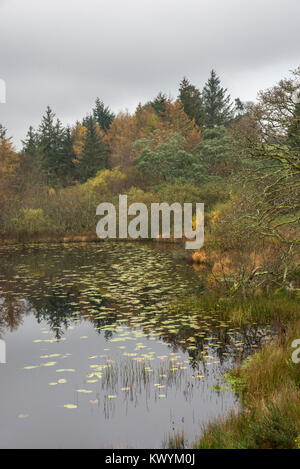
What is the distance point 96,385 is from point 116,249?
2192 centimetres

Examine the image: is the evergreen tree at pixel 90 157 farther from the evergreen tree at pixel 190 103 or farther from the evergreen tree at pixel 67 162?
the evergreen tree at pixel 190 103

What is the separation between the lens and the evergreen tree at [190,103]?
5994 centimetres

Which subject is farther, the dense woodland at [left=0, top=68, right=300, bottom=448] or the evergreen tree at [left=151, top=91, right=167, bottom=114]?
the evergreen tree at [left=151, top=91, right=167, bottom=114]

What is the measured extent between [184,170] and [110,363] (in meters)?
35.0

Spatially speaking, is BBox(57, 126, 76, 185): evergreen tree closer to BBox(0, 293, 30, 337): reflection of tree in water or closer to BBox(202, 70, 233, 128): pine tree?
BBox(202, 70, 233, 128): pine tree

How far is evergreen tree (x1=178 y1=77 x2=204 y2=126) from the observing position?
59938 mm

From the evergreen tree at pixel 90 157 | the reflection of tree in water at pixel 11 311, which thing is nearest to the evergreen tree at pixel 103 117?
the evergreen tree at pixel 90 157

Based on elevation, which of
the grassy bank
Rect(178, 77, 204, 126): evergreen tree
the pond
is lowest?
the pond

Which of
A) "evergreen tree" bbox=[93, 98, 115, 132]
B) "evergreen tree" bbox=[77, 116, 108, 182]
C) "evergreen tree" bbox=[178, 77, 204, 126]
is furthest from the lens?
"evergreen tree" bbox=[93, 98, 115, 132]

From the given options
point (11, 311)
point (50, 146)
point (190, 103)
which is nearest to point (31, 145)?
point (50, 146)

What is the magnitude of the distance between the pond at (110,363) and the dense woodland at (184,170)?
2517 millimetres

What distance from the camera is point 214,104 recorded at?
Result: 63.6m

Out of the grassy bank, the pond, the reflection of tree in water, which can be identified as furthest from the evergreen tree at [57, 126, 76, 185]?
the grassy bank

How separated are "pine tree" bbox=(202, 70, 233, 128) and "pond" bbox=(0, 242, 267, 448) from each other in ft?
169
